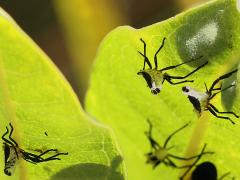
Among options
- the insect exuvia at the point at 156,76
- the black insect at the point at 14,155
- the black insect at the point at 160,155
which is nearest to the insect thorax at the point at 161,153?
the black insect at the point at 160,155

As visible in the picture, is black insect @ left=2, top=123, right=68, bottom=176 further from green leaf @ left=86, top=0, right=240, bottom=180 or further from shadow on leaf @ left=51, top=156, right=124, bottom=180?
green leaf @ left=86, top=0, right=240, bottom=180

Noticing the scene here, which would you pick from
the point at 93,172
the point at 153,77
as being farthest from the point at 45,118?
the point at 153,77

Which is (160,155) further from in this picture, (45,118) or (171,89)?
(45,118)

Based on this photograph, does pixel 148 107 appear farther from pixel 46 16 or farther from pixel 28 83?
pixel 46 16

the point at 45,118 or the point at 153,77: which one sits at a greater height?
the point at 153,77

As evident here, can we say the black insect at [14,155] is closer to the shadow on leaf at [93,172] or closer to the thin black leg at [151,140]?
the shadow on leaf at [93,172]

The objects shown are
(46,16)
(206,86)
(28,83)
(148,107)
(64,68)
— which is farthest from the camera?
(46,16)

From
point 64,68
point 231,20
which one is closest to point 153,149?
point 231,20

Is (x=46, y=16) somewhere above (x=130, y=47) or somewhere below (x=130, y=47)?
above
